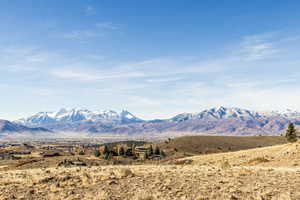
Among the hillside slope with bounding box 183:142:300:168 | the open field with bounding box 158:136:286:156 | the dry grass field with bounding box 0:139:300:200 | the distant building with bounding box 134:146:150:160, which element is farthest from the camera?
the open field with bounding box 158:136:286:156

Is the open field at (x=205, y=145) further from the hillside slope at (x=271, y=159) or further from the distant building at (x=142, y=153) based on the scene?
the hillside slope at (x=271, y=159)

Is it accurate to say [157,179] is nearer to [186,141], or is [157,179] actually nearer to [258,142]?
[186,141]

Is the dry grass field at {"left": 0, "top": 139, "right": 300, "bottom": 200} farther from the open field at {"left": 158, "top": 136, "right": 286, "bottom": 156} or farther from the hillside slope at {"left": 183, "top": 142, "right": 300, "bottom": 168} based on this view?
the open field at {"left": 158, "top": 136, "right": 286, "bottom": 156}

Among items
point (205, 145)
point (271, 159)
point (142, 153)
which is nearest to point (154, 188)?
point (271, 159)

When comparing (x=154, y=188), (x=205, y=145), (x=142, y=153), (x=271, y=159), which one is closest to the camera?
(x=154, y=188)

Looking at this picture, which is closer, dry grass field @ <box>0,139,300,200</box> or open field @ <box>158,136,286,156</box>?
dry grass field @ <box>0,139,300,200</box>

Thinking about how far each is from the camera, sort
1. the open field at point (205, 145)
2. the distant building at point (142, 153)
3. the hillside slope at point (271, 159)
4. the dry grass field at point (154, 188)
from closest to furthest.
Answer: the dry grass field at point (154, 188), the hillside slope at point (271, 159), the distant building at point (142, 153), the open field at point (205, 145)

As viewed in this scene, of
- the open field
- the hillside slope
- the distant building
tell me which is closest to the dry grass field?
the hillside slope

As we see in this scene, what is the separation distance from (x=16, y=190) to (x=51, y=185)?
2035mm

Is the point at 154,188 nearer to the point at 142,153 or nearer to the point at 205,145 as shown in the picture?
the point at 142,153

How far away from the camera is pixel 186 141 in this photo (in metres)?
151

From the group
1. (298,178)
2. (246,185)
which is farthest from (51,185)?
(298,178)

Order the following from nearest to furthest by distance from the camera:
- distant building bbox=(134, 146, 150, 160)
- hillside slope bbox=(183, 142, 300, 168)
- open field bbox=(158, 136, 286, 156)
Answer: hillside slope bbox=(183, 142, 300, 168) → distant building bbox=(134, 146, 150, 160) → open field bbox=(158, 136, 286, 156)

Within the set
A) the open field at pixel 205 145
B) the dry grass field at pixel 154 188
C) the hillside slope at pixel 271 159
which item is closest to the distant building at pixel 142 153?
the open field at pixel 205 145
